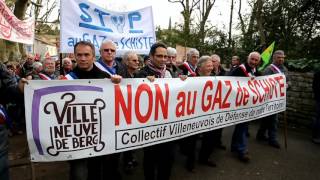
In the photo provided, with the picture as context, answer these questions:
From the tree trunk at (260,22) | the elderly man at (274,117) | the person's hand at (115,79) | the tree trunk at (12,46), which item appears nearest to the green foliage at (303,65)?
the elderly man at (274,117)

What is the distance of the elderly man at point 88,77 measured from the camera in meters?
3.12

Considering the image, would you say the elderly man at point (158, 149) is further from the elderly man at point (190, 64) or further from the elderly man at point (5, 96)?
the elderly man at point (190, 64)

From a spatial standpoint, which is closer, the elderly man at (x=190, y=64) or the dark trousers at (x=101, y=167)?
the dark trousers at (x=101, y=167)

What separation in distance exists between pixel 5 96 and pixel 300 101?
7164mm

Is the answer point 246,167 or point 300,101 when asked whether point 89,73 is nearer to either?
point 246,167

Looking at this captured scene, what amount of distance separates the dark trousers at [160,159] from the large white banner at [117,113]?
0.40ft

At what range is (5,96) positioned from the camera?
2832 mm

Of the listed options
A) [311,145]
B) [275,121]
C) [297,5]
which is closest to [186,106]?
[275,121]

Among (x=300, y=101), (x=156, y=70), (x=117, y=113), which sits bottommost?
(x=300, y=101)

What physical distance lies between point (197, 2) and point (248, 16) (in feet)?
36.2

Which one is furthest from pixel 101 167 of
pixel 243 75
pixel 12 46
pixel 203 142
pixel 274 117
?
pixel 12 46

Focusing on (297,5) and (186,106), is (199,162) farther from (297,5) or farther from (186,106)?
(297,5)

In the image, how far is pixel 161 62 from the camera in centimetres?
375

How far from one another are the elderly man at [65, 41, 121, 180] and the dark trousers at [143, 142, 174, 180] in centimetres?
42
